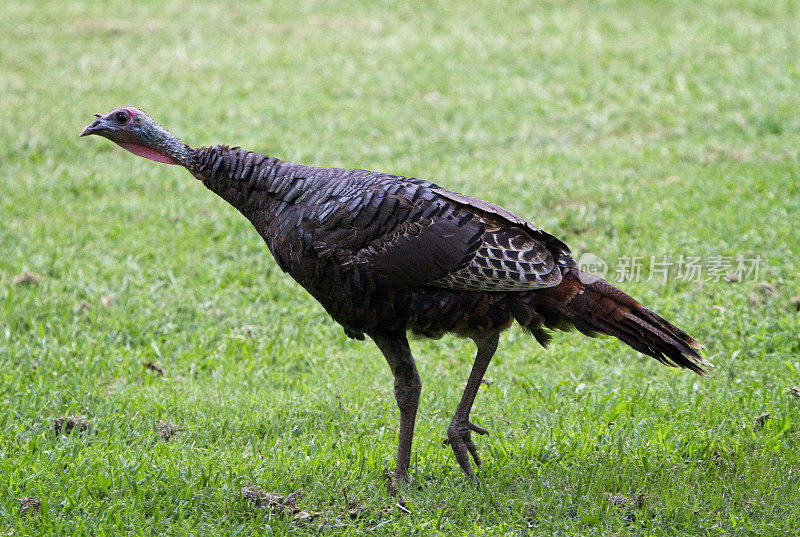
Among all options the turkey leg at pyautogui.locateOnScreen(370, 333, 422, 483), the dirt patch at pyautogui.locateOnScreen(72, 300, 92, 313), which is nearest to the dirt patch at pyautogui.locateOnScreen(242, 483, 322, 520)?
the turkey leg at pyautogui.locateOnScreen(370, 333, 422, 483)

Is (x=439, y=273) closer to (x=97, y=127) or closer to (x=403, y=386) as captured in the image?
(x=403, y=386)

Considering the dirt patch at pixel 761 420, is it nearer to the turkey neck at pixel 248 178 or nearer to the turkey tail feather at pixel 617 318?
the turkey tail feather at pixel 617 318

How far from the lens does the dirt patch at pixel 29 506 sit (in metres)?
4.47

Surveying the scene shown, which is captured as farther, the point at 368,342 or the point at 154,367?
the point at 368,342

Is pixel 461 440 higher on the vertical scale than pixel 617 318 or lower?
lower

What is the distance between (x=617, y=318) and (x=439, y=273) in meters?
0.91

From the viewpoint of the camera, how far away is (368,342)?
6945mm

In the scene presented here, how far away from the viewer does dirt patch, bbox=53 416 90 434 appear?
5.45 metres

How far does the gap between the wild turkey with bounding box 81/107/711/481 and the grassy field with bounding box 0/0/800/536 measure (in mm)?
672

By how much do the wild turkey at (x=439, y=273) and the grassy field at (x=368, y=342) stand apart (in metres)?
0.67

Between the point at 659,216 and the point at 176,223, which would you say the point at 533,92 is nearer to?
the point at 659,216

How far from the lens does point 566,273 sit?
4.64 m

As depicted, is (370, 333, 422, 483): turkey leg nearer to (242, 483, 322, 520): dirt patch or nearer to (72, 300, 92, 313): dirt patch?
(242, 483, 322, 520): dirt patch
